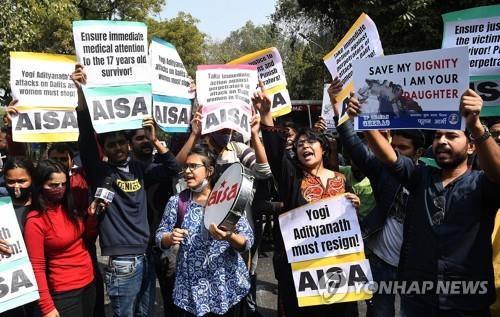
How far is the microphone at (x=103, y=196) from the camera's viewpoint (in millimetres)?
3604

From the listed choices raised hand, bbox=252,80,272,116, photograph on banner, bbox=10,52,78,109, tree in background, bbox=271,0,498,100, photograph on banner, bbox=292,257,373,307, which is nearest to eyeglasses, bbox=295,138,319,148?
raised hand, bbox=252,80,272,116

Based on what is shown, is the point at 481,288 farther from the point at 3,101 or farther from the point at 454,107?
the point at 3,101

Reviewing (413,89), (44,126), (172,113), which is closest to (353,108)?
(413,89)

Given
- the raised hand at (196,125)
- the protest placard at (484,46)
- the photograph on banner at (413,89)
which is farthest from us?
the raised hand at (196,125)

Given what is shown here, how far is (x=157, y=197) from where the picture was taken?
14.4 ft

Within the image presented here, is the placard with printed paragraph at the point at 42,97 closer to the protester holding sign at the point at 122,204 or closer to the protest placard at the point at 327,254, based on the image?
the protester holding sign at the point at 122,204

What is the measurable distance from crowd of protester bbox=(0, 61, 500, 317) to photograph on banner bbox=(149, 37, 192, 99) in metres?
0.45

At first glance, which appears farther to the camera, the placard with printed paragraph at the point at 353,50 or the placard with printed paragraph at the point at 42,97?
the placard with printed paragraph at the point at 42,97

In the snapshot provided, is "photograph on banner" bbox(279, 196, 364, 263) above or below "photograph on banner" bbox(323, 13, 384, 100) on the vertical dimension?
below

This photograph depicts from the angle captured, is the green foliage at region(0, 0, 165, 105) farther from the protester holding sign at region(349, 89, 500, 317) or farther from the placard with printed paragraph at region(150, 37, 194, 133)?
the protester holding sign at region(349, 89, 500, 317)

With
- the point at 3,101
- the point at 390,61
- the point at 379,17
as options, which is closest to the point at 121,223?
the point at 390,61

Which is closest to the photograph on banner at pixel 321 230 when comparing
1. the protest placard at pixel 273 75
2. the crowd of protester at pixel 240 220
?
the crowd of protester at pixel 240 220

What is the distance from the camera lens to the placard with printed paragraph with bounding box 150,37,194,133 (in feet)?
14.7

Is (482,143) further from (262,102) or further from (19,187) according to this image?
(19,187)
